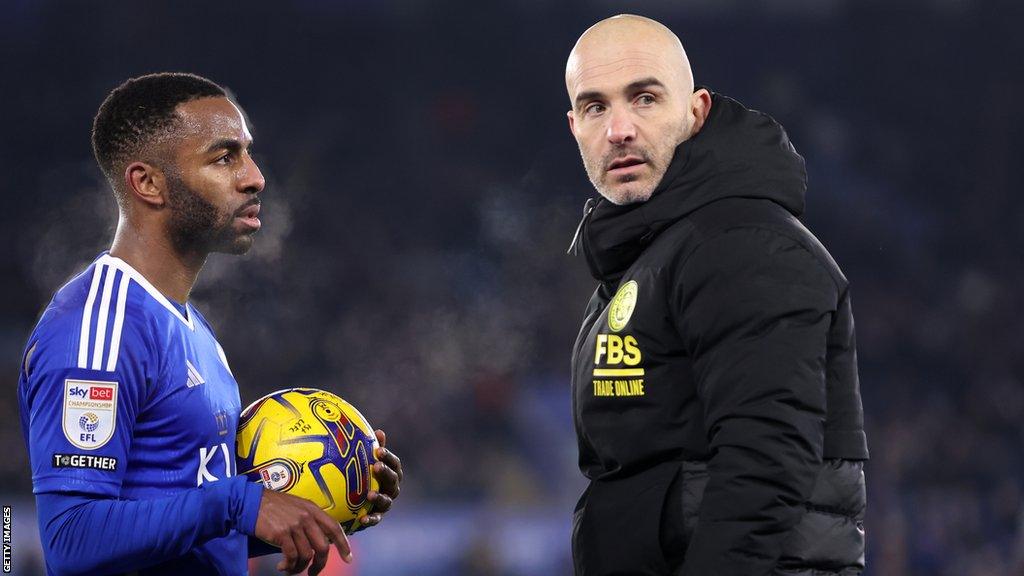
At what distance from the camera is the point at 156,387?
2449 mm

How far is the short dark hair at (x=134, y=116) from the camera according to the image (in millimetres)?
2637

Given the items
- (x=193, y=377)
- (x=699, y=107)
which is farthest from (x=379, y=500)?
(x=699, y=107)

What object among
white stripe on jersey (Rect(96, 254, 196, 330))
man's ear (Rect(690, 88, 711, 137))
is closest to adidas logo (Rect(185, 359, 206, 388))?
white stripe on jersey (Rect(96, 254, 196, 330))

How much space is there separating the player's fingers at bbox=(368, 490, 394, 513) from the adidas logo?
0.48 metres

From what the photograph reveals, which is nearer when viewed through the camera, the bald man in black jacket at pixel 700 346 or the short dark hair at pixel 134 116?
the bald man in black jacket at pixel 700 346

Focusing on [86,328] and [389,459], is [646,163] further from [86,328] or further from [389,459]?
[86,328]

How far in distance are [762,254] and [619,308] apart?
0.32 metres

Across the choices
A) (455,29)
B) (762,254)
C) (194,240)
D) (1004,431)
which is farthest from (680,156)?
(455,29)

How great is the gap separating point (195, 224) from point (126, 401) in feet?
1.57

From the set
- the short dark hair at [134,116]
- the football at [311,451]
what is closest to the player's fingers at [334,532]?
the football at [311,451]

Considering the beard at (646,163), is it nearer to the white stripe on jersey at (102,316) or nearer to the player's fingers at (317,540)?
the player's fingers at (317,540)

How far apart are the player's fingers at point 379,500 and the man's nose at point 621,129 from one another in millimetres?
996

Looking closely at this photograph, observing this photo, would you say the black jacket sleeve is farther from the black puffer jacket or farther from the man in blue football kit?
the man in blue football kit

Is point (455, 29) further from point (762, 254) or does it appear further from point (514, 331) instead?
point (762, 254)
